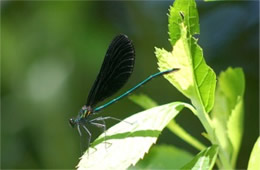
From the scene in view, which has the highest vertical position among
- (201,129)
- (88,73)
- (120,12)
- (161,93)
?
(120,12)

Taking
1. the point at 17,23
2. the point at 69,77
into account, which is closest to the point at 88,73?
the point at 69,77

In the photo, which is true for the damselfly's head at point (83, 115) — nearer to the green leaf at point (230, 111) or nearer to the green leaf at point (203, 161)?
the green leaf at point (230, 111)

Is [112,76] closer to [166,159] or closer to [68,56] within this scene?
[166,159]

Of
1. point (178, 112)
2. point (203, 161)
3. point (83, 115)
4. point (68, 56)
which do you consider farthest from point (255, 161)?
point (68, 56)

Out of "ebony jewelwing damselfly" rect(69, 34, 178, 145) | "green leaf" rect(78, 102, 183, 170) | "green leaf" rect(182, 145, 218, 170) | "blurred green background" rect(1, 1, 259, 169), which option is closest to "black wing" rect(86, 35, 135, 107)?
"ebony jewelwing damselfly" rect(69, 34, 178, 145)

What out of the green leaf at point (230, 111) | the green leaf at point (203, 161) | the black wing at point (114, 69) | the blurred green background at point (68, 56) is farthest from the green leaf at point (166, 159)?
the blurred green background at point (68, 56)

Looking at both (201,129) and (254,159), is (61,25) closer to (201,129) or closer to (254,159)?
(201,129)
